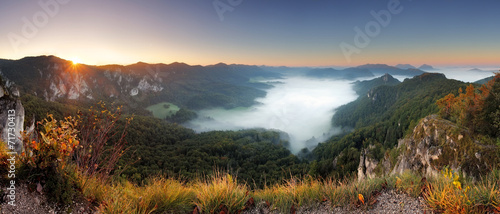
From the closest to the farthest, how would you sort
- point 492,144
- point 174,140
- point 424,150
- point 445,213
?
point 445,213, point 492,144, point 424,150, point 174,140

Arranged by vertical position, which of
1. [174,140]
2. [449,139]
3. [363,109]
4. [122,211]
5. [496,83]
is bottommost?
[174,140]

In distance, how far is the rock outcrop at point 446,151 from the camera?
15.3 m

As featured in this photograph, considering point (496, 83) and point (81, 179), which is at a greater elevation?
point (496, 83)

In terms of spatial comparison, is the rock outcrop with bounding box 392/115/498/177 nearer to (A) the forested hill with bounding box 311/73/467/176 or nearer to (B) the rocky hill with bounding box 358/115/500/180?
(B) the rocky hill with bounding box 358/115/500/180

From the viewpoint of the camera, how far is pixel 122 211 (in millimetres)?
3422

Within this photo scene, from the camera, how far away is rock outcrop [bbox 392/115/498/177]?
1530 centimetres

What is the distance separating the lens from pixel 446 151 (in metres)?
19.4

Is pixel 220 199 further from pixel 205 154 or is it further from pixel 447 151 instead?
pixel 205 154

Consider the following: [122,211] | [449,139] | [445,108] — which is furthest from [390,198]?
[445,108]

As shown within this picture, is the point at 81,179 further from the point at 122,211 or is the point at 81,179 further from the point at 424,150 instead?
the point at 424,150

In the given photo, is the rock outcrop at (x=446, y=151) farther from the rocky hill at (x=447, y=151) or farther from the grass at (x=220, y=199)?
the grass at (x=220, y=199)

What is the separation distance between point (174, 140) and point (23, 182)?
120213 millimetres

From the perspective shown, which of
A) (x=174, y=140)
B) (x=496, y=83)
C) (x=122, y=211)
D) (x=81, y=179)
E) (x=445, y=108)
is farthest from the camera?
(x=174, y=140)

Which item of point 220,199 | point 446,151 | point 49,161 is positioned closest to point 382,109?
point 446,151
